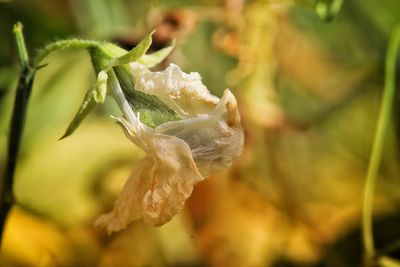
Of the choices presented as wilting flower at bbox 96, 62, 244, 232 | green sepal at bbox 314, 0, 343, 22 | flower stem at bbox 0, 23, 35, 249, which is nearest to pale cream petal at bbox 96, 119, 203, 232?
wilting flower at bbox 96, 62, 244, 232

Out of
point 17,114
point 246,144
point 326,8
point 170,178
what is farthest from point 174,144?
point 246,144

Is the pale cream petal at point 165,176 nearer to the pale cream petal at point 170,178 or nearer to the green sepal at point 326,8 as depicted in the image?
the pale cream petal at point 170,178

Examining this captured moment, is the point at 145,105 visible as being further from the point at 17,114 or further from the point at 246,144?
the point at 246,144

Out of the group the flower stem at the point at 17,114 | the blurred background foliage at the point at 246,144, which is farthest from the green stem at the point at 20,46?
the blurred background foliage at the point at 246,144

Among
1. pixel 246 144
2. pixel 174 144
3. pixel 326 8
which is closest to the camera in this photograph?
pixel 174 144

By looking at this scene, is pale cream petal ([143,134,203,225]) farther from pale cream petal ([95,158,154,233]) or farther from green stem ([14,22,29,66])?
green stem ([14,22,29,66])

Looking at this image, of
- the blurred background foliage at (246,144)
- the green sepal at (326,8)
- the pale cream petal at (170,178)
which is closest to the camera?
the pale cream petal at (170,178)
